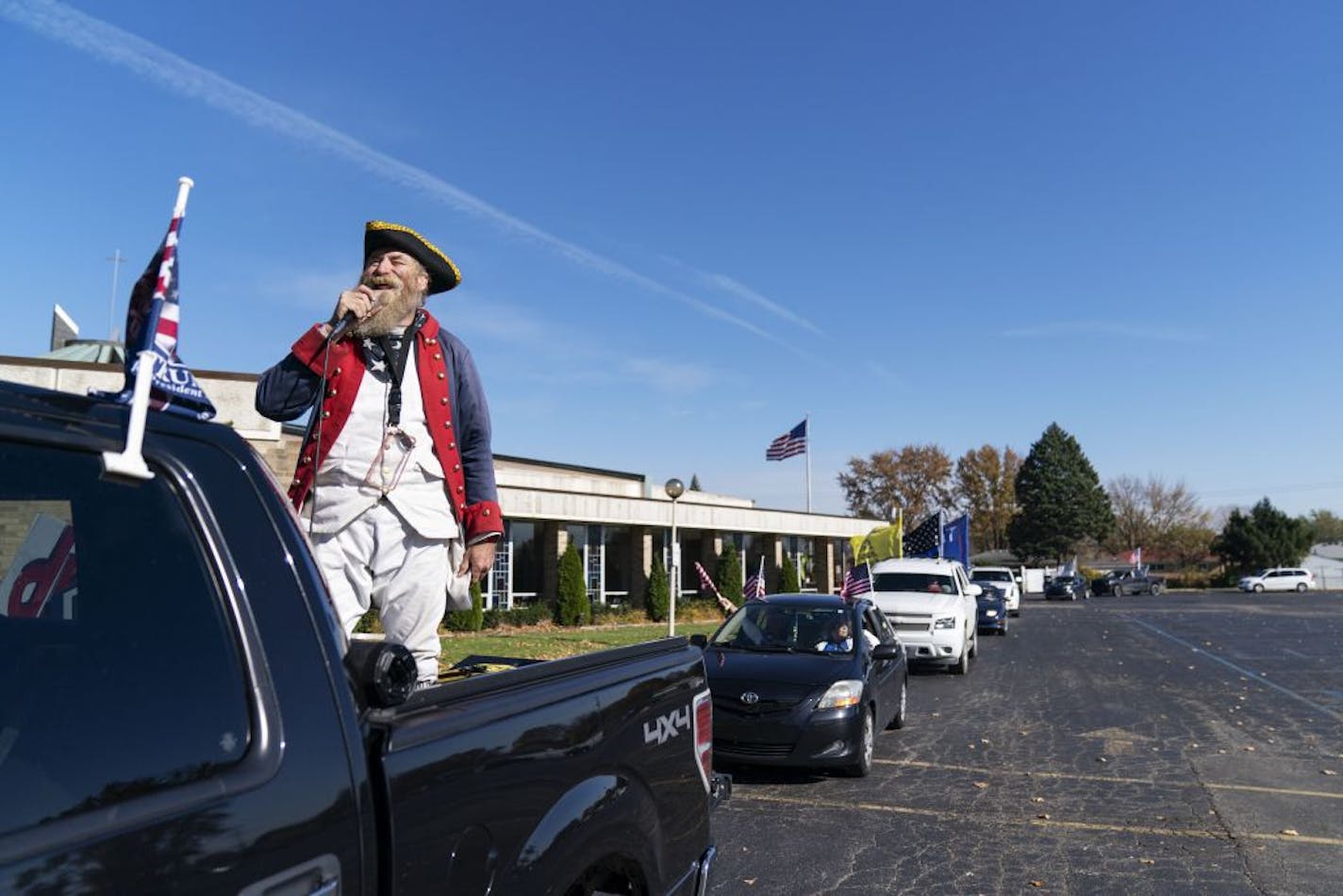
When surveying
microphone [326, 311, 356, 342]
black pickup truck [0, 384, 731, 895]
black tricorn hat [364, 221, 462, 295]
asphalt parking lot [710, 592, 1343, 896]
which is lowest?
asphalt parking lot [710, 592, 1343, 896]

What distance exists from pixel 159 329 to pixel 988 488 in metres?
89.4

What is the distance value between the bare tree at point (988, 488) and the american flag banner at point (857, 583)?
71.5 meters

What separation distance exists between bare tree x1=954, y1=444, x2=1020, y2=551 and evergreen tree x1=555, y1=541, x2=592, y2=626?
64.2 m

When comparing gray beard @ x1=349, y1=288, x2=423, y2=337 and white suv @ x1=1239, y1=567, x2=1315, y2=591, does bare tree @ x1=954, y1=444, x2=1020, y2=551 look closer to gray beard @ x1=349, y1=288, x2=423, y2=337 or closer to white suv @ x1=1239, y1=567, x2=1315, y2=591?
white suv @ x1=1239, y1=567, x2=1315, y2=591

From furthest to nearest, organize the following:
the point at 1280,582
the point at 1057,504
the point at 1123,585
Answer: the point at 1057,504 → the point at 1280,582 → the point at 1123,585

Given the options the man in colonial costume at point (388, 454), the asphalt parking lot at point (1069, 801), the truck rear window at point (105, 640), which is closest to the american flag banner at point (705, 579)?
the asphalt parking lot at point (1069, 801)

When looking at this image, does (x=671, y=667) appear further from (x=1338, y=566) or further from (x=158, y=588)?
(x=1338, y=566)

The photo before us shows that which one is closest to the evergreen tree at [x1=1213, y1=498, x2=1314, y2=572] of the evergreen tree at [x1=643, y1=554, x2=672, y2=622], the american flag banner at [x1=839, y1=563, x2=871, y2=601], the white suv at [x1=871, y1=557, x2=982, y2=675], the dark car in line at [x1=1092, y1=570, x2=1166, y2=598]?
the dark car in line at [x1=1092, y1=570, x2=1166, y2=598]

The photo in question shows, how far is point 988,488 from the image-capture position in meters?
86.1

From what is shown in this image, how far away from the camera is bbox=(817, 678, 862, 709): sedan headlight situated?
768 centimetres

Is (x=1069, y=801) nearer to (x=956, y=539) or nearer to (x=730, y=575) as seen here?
(x=956, y=539)

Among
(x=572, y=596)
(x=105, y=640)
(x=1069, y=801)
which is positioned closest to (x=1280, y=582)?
(x=572, y=596)

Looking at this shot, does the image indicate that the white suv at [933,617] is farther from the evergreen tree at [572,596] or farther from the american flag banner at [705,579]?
the evergreen tree at [572,596]

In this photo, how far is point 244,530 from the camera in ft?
5.47
